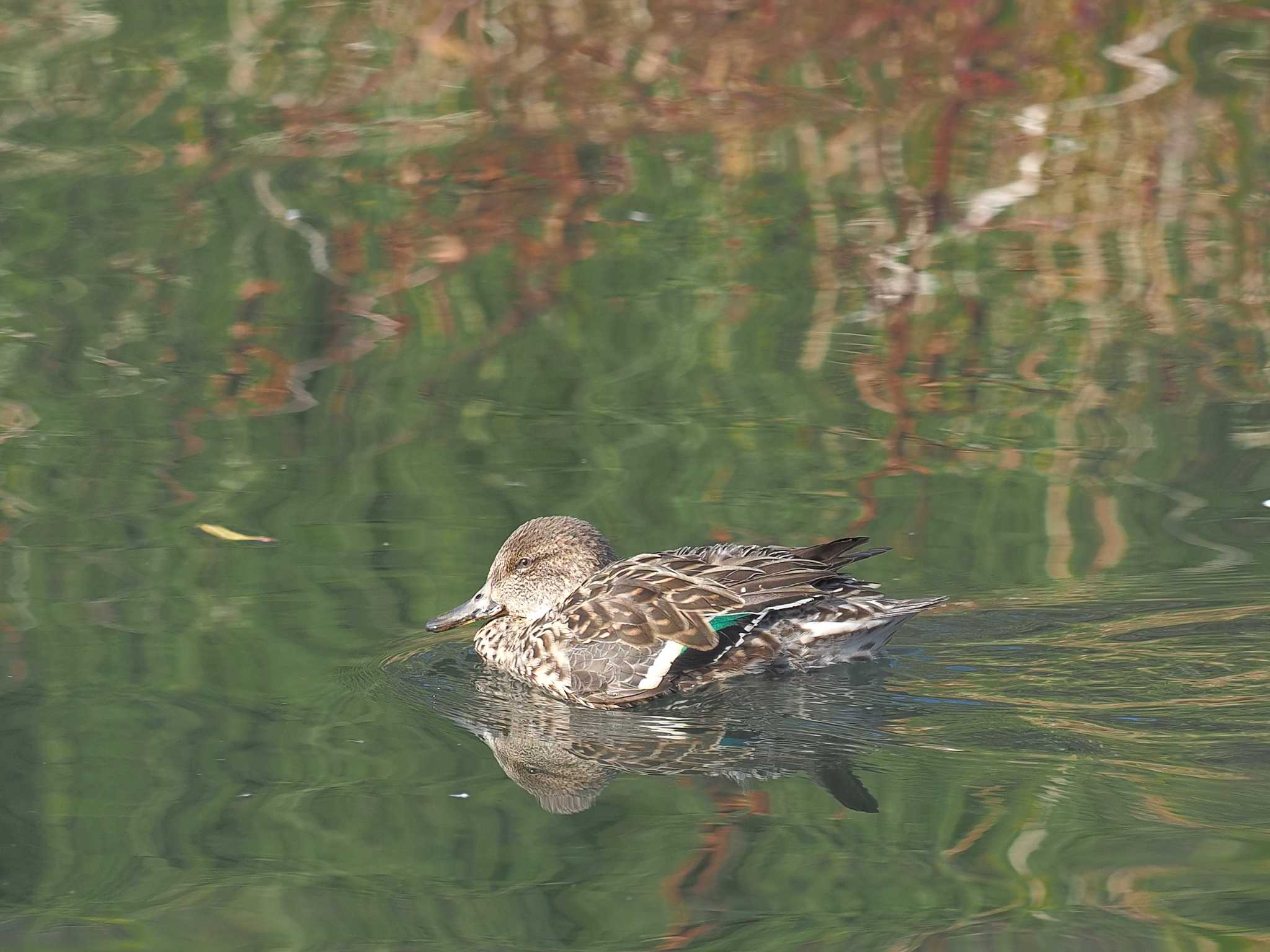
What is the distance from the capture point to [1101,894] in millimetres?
5023

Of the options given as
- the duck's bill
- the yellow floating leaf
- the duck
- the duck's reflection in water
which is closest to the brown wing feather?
the duck

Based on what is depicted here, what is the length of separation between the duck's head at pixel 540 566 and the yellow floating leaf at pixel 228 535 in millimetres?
932

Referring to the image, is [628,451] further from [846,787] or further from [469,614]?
[846,787]

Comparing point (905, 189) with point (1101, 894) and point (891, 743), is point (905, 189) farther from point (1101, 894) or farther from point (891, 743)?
point (1101, 894)

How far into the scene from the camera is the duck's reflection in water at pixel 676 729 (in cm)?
589

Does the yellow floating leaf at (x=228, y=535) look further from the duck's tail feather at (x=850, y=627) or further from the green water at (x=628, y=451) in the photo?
the duck's tail feather at (x=850, y=627)

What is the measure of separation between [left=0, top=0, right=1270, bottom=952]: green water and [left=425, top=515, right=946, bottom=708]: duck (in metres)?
0.14

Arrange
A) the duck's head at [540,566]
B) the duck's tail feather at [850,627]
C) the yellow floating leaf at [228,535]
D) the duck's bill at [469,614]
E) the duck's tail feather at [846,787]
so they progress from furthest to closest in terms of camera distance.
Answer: the yellow floating leaf at [228,535] < the duck's head at [540,566] < the duck's bill at [469,614] < the duck's tail feather at [850,627] < the duck's tail feather at [846,787]

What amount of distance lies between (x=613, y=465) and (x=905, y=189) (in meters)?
A: 5.11

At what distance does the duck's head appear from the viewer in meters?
7.23

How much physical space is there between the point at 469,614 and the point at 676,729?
1090 millimetres

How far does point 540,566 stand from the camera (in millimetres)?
7285

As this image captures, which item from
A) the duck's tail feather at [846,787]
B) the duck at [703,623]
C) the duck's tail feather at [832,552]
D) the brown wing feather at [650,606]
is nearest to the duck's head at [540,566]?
the duck at [703,623]

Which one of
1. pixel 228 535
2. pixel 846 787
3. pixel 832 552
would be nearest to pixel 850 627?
pixel 832 552
